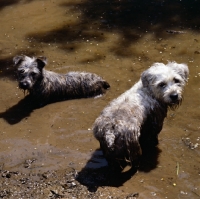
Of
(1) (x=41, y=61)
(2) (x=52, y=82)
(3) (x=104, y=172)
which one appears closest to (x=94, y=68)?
(2) (x=52, y=82)

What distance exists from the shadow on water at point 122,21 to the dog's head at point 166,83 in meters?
3.54

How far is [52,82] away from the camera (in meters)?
9.38

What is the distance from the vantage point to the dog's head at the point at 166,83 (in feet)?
23.5

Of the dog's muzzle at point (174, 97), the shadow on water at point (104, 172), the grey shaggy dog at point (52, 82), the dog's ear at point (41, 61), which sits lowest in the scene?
the shadow on water at point (104, 172)

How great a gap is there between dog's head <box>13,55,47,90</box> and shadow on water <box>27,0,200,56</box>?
2121mm

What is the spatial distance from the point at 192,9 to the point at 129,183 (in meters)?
7.56

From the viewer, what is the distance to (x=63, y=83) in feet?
31.0

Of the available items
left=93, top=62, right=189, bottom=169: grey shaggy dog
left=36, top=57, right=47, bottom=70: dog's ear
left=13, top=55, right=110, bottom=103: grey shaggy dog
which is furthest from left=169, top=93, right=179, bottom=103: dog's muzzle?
left=36, top=57, right=47, bottom=70: dog's ear

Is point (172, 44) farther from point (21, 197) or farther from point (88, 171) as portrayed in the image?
point (21, 197)

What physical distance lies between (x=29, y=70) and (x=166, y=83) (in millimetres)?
3114

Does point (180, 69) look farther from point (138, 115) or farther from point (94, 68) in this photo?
point (94, 68)

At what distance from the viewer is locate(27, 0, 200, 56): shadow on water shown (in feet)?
38.2

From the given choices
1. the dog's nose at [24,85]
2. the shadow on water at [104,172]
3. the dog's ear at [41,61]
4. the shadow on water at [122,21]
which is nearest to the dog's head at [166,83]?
the shadow on water at [104,172]

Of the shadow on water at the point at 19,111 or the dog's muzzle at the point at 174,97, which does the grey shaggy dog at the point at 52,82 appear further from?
the dog's muzzle at the point at 174,97
